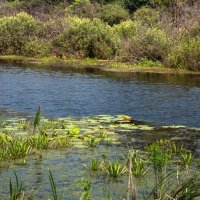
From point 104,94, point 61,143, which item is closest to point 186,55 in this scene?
point 104,94

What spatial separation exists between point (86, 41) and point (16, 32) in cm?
1072

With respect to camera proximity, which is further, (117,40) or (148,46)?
(117,40)

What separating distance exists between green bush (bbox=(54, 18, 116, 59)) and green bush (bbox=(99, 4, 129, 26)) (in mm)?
17885

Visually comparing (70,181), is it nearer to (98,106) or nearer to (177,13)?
(98,106)

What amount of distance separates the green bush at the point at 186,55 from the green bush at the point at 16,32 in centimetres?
2104

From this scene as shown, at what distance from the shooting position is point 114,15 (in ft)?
226

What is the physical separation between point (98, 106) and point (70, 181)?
11.4m

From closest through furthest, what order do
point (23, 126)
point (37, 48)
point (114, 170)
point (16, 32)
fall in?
point (114, 170), point (23, 126), point (37, 48), point (16, 32)

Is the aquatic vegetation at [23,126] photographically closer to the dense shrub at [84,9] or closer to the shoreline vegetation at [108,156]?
the shoreline vegetation at [108,156]

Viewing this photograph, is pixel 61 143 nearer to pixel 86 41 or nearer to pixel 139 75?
pixel 139 75

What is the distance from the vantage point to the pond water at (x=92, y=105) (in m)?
10.7

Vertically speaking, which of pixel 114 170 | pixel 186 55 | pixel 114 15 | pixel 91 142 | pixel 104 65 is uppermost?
pixel 114 15

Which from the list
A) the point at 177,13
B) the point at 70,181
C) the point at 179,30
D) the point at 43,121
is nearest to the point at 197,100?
the point at 43,121

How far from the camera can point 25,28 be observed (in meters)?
56.7
